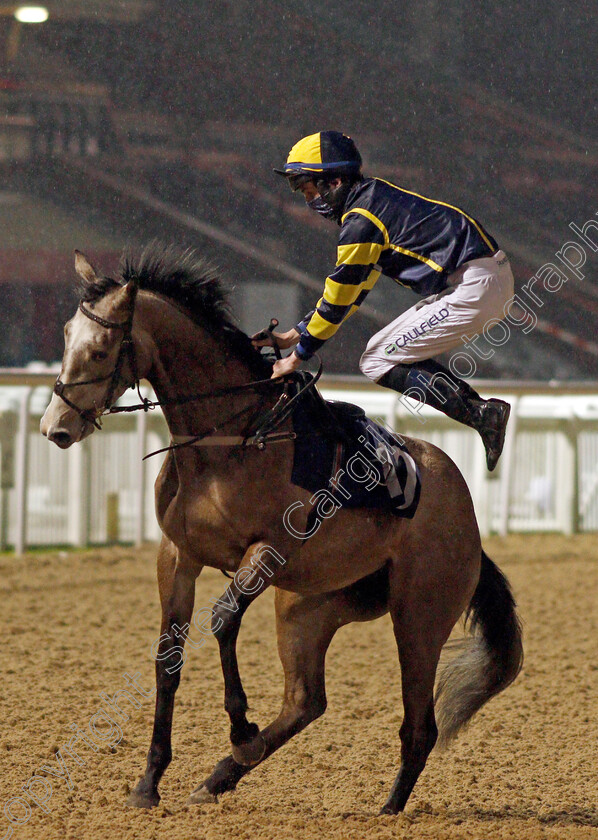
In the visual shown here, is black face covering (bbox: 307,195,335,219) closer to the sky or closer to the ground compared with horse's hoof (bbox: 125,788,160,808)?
closer to the sky

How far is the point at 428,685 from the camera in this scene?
11.9 feet

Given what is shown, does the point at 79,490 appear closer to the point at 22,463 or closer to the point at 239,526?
the point at 22,463

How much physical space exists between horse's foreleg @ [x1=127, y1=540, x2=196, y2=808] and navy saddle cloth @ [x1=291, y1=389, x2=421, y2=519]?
0.52m

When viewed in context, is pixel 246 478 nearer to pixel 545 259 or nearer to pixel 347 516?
pixel 347 516

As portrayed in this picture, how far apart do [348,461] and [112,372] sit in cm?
88

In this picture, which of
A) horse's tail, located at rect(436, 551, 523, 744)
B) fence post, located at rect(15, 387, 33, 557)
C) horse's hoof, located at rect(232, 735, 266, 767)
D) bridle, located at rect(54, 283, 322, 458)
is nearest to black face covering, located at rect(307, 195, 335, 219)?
bridle, located at rect(54, 283, 322, 458)

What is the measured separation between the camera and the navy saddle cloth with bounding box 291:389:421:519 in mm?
3389

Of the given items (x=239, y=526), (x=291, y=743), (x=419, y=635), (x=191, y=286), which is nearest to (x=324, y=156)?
(x=191, y=286)

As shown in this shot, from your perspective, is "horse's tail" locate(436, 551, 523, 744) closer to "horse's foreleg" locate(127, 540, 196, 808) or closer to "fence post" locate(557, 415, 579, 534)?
"horse's foreleg" locate(127, 540, 196, 808)

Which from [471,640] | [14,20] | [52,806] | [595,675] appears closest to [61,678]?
[52,806]

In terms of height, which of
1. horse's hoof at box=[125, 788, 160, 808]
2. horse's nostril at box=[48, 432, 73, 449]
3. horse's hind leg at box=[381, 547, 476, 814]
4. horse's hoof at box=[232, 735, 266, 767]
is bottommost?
horse's hoof at box=[125, 788, 160, 808]

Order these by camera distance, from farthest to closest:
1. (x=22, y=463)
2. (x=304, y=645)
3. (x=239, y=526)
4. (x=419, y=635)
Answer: (x=22, y=463) < (x=304, y=645) < (x=419, y=635) < (x=239, y=526)

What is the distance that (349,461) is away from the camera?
3.49 metres

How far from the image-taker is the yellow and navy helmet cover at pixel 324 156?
133 inches
